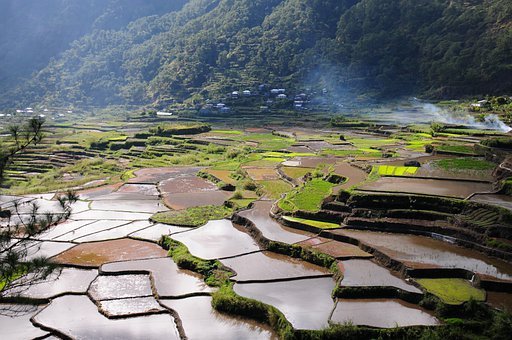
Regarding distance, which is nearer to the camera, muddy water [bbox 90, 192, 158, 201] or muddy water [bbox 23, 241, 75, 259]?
muddy water [bbox 23, 241, 75, 259]

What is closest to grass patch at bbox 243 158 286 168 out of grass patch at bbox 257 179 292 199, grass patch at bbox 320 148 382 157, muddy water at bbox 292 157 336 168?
muddy water at bbox 292 157 336 168

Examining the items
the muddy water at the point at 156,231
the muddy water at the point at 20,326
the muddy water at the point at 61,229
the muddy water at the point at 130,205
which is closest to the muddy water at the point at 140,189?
the muddy water at the point at 130,205

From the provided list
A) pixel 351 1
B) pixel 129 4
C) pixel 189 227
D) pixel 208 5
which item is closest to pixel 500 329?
pixel 189 227

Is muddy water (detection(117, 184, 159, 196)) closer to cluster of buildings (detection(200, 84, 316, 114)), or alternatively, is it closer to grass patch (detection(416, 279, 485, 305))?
grass patch (detection(416, 279, 485, 305))

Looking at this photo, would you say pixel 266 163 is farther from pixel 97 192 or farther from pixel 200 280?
pixel 200 280

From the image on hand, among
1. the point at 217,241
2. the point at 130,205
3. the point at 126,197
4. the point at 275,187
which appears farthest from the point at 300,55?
the point at 217,241

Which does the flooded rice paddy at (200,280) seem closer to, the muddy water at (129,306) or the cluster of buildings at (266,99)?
the muddy water at (129,306)

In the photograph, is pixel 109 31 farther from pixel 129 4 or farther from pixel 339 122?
pixel 339 122
